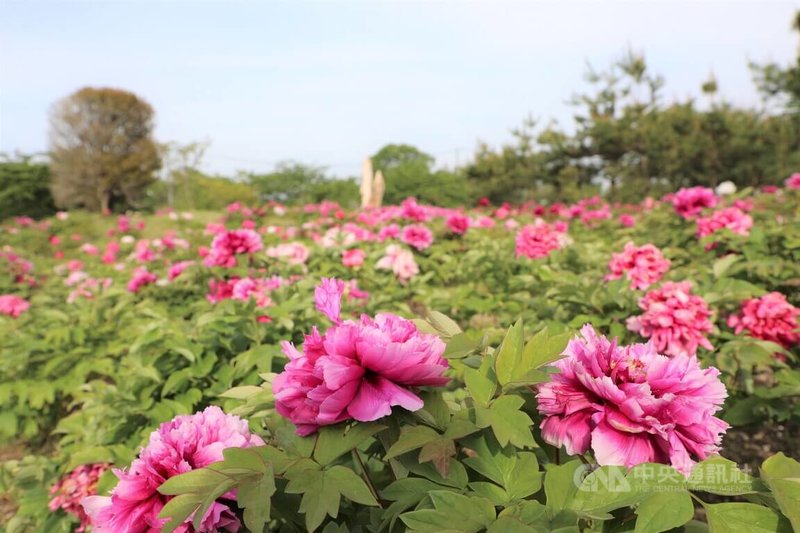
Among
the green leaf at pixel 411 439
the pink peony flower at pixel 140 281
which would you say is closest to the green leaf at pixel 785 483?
the green leaf at pixel 411 439

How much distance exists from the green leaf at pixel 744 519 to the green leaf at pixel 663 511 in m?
0.04

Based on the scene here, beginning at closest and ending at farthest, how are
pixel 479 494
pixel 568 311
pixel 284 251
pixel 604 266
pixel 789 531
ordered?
pixel 789 531
pixel 479 494
pixel 568 311
pixel 604 266
pixel 284 251

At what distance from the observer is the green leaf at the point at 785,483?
598mm

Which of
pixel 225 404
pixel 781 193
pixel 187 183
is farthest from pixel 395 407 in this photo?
pixel 187 183

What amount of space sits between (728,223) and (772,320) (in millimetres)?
1364

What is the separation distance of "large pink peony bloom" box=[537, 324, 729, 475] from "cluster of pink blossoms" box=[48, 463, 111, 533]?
1480 mm

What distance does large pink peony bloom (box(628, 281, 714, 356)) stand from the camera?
1.79 meters

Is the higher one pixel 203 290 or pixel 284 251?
pixel 284 251

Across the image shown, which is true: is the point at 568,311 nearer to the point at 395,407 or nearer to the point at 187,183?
the point at 395,407

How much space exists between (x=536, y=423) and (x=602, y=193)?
2869cm

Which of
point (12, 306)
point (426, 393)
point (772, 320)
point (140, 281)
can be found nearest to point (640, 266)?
point (772, 320)

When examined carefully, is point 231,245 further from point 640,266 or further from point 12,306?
point 12,306

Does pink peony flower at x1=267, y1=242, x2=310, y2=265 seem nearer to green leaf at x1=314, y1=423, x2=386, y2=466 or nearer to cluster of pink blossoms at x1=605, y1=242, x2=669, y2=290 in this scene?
cluster of pink blossoms at x1=605, y1=242, x2=669, y2=290

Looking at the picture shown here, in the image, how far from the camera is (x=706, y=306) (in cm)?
184
